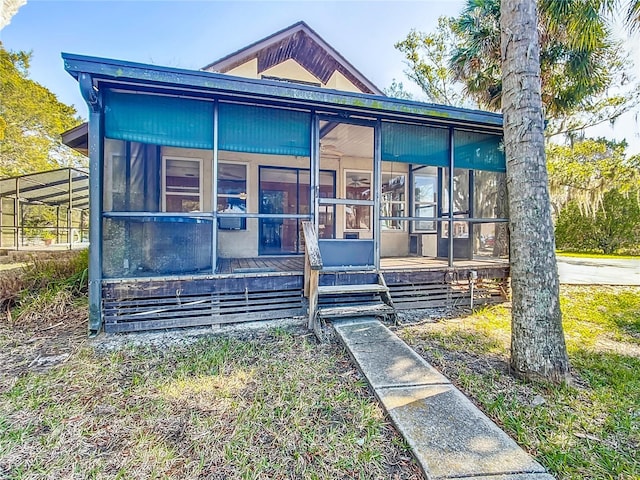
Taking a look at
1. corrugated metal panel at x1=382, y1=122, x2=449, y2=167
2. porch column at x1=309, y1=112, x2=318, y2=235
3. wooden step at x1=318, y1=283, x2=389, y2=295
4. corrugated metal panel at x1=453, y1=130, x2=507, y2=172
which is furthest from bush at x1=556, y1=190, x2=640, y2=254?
porch column at x1=309, y1=112, x2=318, y2=235

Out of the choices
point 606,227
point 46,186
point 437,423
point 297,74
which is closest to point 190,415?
point 437,423

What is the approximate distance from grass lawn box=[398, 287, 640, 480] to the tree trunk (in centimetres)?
27

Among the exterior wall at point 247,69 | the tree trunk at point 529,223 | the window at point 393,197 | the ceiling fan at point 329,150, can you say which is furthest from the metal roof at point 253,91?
the exterior wall at point 247,69

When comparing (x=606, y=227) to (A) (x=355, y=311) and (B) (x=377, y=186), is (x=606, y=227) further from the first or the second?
(A) (x=355, y=311)

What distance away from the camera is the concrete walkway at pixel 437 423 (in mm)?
1812

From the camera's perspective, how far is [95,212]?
12.7 feet

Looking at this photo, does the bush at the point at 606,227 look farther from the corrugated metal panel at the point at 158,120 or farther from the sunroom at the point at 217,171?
the corrugated metal panel at the point at 158,120

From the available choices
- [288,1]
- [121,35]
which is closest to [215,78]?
[288,1]

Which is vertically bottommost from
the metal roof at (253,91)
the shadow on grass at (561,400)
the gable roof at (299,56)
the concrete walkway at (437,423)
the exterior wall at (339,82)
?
the shadow on grass at (561,400)

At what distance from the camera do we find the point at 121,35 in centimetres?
1448

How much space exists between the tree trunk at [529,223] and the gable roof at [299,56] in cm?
618

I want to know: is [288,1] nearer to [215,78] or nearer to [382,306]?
[215,78]

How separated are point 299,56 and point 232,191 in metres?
4.36

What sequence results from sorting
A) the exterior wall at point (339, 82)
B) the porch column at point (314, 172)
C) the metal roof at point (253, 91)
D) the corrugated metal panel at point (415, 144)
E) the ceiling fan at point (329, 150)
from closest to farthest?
the metal roof at point (253, 91)
the porch column at point (314, 172)
the corrugated metal panel at point (415, 144)
the ceiling fan at point (329, 150)
the exterior wall at point (339, 82)
